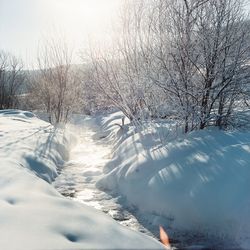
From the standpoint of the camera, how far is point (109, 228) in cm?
380

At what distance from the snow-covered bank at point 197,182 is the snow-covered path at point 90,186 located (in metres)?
0.29

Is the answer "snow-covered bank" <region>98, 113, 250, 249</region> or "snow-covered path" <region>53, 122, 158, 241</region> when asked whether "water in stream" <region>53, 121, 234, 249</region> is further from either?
"snow-covered bank" <region>98, 113, 250, 249</region>

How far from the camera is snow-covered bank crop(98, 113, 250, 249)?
5266 millimetres

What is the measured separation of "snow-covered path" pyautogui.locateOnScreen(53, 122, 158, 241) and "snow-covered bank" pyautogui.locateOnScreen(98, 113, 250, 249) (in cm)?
29

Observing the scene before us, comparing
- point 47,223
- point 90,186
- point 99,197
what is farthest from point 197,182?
point 47,223

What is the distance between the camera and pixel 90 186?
7902 mm

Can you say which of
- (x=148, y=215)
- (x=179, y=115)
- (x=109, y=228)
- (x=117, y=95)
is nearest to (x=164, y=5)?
(x=179, y=115)

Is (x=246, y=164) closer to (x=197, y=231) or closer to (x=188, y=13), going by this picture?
(x=197, y=231)

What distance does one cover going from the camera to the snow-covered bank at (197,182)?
17.3 feet

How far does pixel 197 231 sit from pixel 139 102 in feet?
22.3

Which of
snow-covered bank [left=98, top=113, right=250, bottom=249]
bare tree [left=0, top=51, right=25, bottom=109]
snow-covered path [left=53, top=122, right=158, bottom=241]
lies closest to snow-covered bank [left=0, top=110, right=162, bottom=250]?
snow-covered path [left=53, top=122, right=158, bottom=241]

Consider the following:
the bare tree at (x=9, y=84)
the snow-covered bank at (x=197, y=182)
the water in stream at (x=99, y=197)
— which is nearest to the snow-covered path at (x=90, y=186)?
the water in stream at (x=99, y=197)

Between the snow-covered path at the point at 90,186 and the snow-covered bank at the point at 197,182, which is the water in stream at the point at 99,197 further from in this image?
the snow-covered bank at the point at 197,182

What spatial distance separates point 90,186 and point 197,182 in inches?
110
